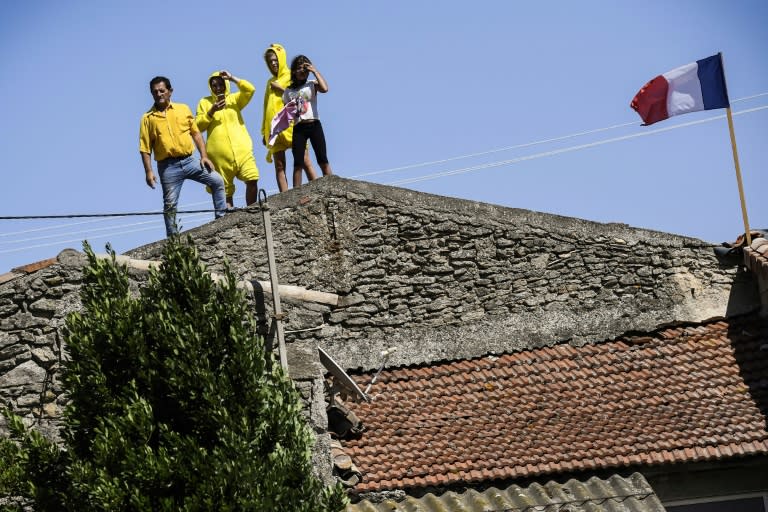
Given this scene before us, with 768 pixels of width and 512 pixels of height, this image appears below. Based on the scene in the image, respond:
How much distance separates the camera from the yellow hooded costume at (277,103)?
52.5 ft

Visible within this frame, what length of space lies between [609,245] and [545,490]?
389 cm

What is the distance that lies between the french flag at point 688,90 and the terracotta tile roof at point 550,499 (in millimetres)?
5461

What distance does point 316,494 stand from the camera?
946cm

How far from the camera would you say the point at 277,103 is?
16.3m

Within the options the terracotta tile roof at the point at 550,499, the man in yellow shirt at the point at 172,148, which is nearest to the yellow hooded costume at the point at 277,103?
the man in yellow shirt at the point at 172,148

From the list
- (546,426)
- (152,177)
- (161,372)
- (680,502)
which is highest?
(152,177)

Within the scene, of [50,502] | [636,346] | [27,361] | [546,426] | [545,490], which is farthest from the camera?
[636,346]

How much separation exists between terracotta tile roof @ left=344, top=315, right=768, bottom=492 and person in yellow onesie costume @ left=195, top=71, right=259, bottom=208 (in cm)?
320

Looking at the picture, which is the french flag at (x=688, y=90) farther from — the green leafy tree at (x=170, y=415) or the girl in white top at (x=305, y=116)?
the green leafy tree at (x=170, y=415)

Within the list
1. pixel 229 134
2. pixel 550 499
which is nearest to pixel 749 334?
pixel 550 499

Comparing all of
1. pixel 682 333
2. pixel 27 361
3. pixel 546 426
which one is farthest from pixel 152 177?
pixel 682 333

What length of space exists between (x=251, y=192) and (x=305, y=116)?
1238mm

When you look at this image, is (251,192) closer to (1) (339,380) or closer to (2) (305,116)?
(2) (305,116)

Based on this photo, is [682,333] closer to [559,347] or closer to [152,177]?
[559,347]
